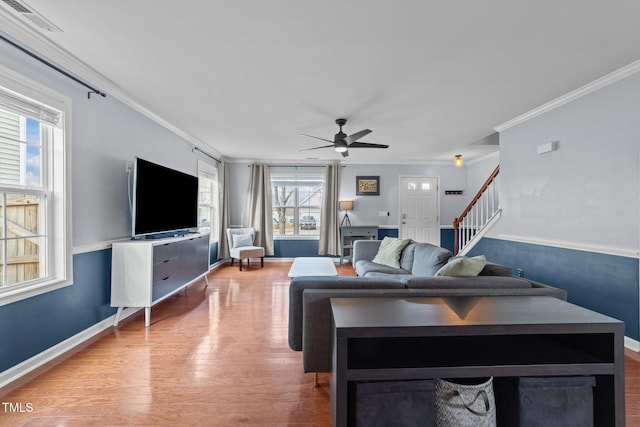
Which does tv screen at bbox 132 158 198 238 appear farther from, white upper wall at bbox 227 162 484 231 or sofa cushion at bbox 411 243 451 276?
sofa cushion at bbox 411 243 451 276

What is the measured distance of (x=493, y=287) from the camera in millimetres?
1946

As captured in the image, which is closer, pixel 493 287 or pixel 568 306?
pixel 568 306

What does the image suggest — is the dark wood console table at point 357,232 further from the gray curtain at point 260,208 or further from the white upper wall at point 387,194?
the gray curtain at point 260,208

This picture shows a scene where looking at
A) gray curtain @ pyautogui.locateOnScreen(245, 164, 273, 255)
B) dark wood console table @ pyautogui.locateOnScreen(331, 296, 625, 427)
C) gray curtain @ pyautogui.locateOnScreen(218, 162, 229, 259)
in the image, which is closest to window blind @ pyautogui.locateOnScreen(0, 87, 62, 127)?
dark wood console table @ pyautogui.locateOnScreen(331, 296, 625, 427)

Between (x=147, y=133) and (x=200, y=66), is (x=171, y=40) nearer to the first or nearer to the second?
(x=200, y=66)

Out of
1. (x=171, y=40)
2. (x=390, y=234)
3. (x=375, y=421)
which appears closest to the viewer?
(x=375, y=421)

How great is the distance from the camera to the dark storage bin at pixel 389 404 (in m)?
1.30

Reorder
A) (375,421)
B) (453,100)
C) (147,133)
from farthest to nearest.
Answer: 1. (147,133)
2. (453,100)
3. (375,421)

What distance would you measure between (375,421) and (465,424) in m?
0.46

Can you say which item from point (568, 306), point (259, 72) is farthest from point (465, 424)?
point (259, 72)

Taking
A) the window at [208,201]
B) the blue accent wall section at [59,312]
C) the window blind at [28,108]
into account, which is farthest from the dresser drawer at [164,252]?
the window at [208,201]

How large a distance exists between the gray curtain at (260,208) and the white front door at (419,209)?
10.4 ft

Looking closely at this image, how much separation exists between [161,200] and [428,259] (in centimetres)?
322

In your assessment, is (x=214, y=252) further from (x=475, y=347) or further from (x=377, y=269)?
(x=475, y=347)
